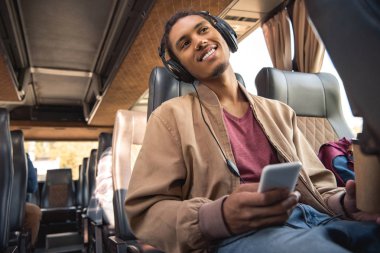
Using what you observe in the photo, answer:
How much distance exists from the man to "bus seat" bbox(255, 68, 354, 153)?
0.71m

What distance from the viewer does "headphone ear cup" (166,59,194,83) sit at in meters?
1.33

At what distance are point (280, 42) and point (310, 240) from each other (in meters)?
3.06

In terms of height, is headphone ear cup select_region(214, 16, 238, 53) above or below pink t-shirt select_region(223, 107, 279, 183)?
above

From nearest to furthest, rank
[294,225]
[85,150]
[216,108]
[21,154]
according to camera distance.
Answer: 1. [294,225]
2. [216,108]
3. [21,154]
4. [85,150]

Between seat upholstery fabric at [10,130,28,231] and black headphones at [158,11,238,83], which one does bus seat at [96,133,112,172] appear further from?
black headphones at [158,11,238,83]

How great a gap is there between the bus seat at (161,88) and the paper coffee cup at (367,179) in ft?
3.62

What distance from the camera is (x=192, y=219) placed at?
2.63 feet

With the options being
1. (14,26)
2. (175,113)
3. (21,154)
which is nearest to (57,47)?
(14,26)

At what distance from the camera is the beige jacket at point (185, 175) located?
2.80 ft

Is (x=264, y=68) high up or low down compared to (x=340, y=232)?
up

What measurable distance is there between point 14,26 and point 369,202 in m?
4.99

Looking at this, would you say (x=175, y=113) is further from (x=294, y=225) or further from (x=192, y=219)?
(x=294, y=225)

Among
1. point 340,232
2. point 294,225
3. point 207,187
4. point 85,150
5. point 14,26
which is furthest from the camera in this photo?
point 85,150

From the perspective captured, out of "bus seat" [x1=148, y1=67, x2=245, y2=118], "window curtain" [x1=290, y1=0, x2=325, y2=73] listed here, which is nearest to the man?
"bus seat" [x1=148, y1=67, x2=245, y2=118]
